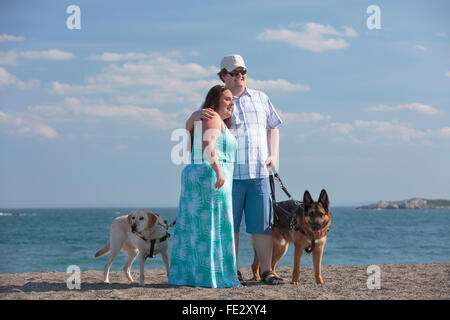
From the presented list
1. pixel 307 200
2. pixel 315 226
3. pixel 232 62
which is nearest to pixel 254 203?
pixel 307 200

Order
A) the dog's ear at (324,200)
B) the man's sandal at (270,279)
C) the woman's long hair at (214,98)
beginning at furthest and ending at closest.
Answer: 1. the dog's ear at (324,200)
2. the man's sandal at (270,279)
3. the woman's long hair at (214,98)

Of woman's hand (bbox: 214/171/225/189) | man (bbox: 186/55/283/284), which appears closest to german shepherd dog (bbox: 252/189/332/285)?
man (bbox: 186/55/283/284)

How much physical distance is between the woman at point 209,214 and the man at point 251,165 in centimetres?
32

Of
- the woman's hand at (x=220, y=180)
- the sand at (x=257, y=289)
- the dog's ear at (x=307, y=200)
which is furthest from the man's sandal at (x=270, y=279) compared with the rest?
the woman's hand at (x=220, y=180)

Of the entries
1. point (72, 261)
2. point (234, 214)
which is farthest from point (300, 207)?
point (72, 261)

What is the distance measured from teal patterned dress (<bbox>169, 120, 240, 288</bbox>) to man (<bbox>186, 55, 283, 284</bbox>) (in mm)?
344

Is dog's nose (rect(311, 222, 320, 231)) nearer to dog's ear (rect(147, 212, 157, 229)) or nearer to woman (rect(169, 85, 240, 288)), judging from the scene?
woman (rect(169, 85, 240, 288))

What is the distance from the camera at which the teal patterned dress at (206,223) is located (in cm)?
556

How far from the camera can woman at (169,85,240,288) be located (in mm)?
5555

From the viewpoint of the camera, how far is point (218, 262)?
5652 mm

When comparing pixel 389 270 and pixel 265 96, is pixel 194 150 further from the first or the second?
pixel 389 270

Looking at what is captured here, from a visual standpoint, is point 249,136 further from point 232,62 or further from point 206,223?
point 206,223

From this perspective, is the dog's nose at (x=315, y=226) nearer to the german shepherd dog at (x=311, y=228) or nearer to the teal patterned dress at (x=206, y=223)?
the german shepherd dog at (x=311, y=228)
